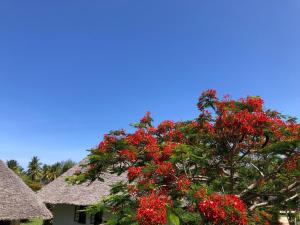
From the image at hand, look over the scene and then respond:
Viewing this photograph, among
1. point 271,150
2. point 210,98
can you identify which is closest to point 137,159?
point 210,98

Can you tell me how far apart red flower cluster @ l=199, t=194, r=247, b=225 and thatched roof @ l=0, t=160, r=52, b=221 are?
16134 mm

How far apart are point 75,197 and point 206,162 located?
56.0 feet

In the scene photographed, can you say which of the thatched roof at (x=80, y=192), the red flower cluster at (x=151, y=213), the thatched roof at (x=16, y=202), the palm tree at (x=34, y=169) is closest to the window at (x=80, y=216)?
the thatched roof at (x=80, y=192)

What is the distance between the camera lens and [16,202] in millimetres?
20531

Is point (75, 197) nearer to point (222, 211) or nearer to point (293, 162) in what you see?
point (293, 162)

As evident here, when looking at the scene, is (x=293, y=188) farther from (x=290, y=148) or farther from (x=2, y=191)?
(x=2, y=191)

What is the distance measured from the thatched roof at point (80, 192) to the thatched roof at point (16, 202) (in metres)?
2.49

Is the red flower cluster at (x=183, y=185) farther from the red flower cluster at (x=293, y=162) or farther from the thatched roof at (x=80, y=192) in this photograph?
the thatched roof at (x=80, y=192)

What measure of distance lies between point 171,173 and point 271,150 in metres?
2.29

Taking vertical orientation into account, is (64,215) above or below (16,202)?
below

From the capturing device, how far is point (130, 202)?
25.0ft

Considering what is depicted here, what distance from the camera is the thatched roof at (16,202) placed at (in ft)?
64.4

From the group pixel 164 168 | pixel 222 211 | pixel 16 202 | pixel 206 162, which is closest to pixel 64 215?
pixel 16 202

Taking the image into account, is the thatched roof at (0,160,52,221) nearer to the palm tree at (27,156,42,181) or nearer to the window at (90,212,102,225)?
the window at (90,212,102,225)
